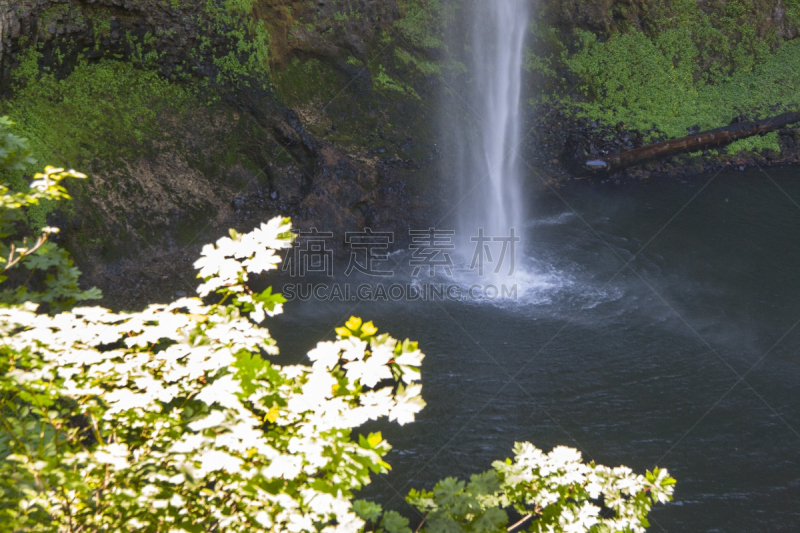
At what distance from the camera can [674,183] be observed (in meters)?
13.8

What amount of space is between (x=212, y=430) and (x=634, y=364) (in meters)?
6.65

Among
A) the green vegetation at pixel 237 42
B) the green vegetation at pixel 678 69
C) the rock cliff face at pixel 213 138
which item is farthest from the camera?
the green vegetation at pixel 678 69

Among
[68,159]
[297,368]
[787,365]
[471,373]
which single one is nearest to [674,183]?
[787,365]

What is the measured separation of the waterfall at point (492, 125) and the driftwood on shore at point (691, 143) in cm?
222

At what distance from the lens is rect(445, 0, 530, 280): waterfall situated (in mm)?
12352

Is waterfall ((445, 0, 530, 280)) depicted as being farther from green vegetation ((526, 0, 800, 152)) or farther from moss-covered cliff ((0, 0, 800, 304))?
green vegetation ((526, 0, 800, 152))

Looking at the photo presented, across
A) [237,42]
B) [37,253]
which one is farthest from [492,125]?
[37,253]

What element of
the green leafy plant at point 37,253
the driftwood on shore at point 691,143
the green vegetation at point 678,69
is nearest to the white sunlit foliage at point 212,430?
the green leafy plant at point 37,253

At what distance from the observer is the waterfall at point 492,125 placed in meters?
12.4

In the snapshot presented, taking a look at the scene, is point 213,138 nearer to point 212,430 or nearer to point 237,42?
point 237,42

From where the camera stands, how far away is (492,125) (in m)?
13.9

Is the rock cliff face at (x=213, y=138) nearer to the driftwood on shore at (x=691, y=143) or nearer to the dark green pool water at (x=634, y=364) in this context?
the dark green pool water at (x=634, y=364)

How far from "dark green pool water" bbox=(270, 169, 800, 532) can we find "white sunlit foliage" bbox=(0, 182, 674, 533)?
347 cm

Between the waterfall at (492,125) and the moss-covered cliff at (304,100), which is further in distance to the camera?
the waterfall at (492,125)
